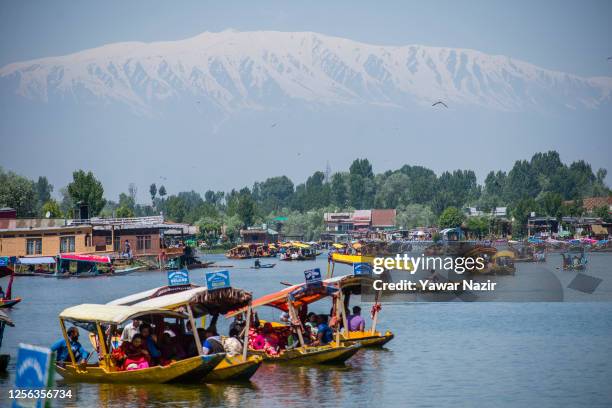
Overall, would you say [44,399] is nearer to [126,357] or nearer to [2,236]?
[126,357]

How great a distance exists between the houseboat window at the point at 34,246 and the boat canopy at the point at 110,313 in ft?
288

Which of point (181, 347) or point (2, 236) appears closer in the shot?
point (181, 347)

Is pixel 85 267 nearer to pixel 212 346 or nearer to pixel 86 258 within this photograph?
pixel 86 258

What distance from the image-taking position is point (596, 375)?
36.3m

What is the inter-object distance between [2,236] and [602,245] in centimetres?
10808

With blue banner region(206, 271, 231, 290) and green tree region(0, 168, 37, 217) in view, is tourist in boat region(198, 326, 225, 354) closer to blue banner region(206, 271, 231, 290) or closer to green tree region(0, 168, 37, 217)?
blue banner region(206, 271, 231, 290)

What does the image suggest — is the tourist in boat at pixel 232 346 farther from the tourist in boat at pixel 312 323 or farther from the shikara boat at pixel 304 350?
the tourist in boat at pixel 312 323

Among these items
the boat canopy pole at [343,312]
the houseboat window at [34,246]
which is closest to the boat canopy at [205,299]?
the boat canopy pole at [343,312]

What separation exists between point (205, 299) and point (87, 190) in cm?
13791

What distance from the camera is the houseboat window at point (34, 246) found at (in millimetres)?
117375

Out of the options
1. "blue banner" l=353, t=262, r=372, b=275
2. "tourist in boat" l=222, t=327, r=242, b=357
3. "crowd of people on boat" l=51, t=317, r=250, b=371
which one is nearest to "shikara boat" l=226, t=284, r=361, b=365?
"blue banner" l=353, t=262, r=372, b=275

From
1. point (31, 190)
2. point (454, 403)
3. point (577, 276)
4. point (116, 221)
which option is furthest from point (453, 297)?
point (31, 190)

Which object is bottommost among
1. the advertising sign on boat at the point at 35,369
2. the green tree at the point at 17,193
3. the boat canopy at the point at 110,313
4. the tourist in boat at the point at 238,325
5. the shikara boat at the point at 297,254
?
the shikara boat at the point at 297,254

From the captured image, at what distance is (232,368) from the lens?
104ft
